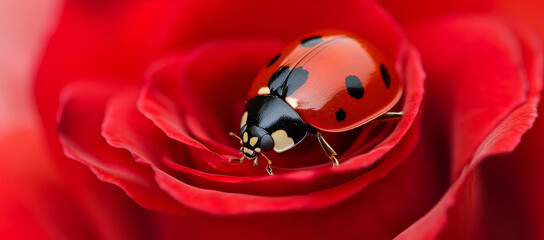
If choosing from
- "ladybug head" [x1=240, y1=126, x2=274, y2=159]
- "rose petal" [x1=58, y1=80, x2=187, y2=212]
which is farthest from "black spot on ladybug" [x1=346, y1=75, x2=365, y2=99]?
"rose petal" [x1=58, y1=80, x2=187, y2=212]

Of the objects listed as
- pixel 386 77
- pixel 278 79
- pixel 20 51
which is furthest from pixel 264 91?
pixel 20 51

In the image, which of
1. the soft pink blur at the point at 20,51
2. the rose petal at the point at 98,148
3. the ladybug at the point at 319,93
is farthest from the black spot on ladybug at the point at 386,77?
the soft pink blur at the point at 20,51

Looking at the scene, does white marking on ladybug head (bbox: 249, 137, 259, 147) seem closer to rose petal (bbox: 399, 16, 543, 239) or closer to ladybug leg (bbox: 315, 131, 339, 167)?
ladybug leg (bbox: 315, 131, 339, 167)

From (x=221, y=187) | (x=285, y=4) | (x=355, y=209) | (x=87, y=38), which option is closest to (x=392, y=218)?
(x=355, y=209)

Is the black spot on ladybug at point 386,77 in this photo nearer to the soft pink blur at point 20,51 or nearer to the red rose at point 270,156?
the red rose at point 270,156

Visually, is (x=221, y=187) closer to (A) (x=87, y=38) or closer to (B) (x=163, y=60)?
(B) (x=163, y=60)

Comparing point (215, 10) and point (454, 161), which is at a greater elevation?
point (215, 10)
